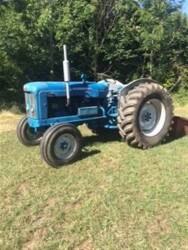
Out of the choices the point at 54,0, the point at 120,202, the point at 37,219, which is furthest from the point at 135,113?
the point at 54,0

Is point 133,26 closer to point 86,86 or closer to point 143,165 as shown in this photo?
point 86,86

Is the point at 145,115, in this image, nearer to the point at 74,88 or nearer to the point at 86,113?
the point at 86,113

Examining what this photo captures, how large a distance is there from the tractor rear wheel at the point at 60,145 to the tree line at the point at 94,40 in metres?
5.29

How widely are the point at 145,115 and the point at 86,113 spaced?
1.09 metres

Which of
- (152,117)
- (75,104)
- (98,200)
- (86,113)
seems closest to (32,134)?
A: (75,104)

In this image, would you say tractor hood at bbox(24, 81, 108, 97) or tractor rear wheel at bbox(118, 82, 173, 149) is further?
tractor rear wheel at bbox(118, 82, 173, 149)

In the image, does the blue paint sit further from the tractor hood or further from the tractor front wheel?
the tractor front wheel

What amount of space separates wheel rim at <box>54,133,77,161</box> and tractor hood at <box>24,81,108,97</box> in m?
0.85

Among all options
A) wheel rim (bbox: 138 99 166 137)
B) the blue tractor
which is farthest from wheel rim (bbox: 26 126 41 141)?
wheel rim (bbox: 138 99 166 137)

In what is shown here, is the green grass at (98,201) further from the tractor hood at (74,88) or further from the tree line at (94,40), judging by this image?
the tree line at (94,40)

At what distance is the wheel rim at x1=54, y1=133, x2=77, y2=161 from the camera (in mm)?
6191

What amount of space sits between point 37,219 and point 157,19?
376 inches

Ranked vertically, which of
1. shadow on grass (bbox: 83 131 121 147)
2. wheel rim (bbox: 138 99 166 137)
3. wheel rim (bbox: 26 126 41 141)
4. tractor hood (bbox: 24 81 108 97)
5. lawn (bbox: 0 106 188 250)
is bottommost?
shadow on grass (bbox: 83 131 121 147)

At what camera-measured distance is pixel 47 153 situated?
6.06 metres
